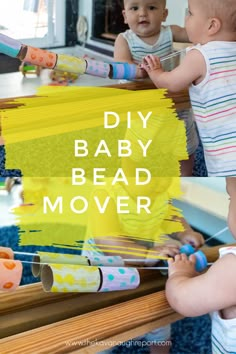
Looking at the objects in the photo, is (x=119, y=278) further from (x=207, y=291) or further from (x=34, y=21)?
(x=34, y=21)

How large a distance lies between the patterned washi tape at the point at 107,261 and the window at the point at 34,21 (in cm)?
22

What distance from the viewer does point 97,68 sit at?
1.68 ft

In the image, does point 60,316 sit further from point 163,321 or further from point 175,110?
point 175,110

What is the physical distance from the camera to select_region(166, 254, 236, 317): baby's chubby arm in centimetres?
41

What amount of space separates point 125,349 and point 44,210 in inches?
11.2

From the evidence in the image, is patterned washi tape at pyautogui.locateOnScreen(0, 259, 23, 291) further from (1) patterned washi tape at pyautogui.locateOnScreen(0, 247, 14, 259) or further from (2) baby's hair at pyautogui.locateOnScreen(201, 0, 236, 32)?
(2) baby's hair at pyautogui.locateOnScreen(201, 0, 236, 32)

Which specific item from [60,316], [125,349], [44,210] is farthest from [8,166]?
[125,349]

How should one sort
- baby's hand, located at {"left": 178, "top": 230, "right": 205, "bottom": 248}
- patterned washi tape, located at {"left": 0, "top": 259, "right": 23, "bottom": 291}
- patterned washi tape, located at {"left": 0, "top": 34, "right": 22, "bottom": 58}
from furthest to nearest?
baby's hand, located at {"left": 178, "top": 230, "right": 205, "bottom": 248}
patterned washi tape, located at {"left": 0, "top": 34, "right": 22, "bottom": 58}
patterned washi tape, located at {"left": 0, "top": 259, "right": 23, "bottom": 291}

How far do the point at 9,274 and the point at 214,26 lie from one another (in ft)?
0.99

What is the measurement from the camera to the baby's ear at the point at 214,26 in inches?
19.2

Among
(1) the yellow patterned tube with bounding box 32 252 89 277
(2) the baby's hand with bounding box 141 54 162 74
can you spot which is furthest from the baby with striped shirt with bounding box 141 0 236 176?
(1) the yellow patterned tube with bounding box 32 252 89 277

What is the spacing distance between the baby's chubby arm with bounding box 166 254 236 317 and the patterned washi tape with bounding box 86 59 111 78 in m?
0.22

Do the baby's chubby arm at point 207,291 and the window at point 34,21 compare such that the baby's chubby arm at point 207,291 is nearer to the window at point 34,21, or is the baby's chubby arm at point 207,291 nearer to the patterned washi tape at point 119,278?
the patterned washi tape at point 119,278

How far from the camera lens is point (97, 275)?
403 mm
